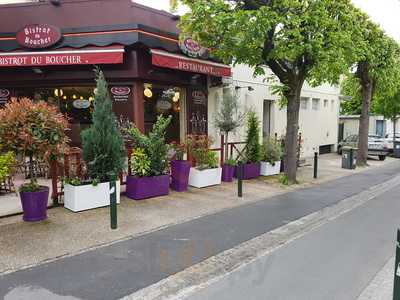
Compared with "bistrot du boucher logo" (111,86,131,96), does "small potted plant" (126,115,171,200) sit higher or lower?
lower

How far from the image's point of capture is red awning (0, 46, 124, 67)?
8633 millimetres

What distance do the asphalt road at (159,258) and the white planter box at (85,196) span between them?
1.81 metres

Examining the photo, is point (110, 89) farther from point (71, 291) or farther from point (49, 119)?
point (71, 291)

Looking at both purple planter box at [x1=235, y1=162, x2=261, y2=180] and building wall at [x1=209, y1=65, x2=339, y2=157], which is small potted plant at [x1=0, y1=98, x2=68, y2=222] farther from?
building wall at [x1=209, y1=65, x2=339, y2=157]

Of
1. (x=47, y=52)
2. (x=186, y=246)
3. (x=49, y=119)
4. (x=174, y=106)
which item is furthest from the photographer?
(x=174, y=106)

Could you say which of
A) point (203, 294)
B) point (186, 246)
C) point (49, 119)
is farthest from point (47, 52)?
point (203, 294)

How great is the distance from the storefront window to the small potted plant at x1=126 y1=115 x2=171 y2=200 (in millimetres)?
2417

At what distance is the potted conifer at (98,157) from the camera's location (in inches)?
265

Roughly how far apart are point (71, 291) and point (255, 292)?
200 centimetres

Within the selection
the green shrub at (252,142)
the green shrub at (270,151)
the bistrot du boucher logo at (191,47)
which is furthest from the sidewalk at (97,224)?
the bistrot du boucher logo at (191,47)

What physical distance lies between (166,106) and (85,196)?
16.0 feet

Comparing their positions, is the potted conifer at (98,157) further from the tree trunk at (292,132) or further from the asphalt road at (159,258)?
the tree trunk at (292,132)

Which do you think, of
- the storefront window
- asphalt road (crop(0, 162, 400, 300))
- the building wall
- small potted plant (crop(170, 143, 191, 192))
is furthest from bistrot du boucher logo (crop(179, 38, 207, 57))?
asphalt road (crop(0, 162, 400, 300))

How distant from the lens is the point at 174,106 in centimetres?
1117
